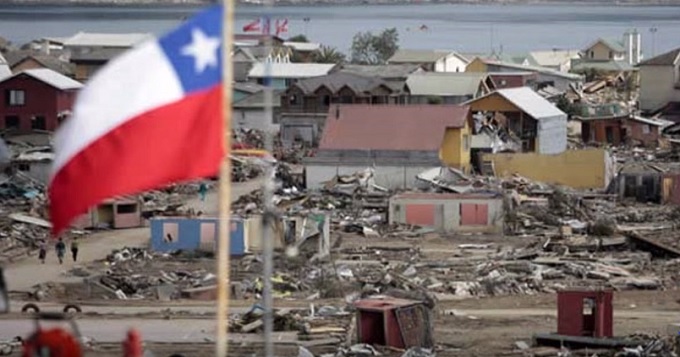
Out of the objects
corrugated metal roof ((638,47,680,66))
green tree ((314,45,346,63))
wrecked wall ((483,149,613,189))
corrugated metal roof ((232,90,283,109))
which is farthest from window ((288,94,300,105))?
green tree ((314,45,346,63))

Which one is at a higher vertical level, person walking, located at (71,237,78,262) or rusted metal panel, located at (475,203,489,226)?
rusted metal panel, located at (475,203,489,226)

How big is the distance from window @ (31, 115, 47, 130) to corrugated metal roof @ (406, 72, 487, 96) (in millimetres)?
10023

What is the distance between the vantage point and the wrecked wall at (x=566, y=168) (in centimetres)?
3822

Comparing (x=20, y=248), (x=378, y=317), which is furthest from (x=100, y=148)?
(x=20, y=248)

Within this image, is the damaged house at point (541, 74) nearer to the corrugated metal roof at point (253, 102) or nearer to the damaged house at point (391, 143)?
the corrugated metal roof at point (253, 102)

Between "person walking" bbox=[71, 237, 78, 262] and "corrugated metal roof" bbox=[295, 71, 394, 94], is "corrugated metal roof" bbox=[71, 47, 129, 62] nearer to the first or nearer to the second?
"corrugated metal roof" bbox=[295, 71, 394, 94]

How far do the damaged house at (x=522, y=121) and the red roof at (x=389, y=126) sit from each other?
2.94 metres

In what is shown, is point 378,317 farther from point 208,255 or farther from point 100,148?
point 100,148

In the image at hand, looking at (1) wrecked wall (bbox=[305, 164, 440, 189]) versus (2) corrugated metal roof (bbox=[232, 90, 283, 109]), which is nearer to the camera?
(1) wrecked wall (bbox=[305, 164, 440, 189])

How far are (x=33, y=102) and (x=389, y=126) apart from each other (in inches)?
412

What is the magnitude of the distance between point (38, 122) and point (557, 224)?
56.0 ft

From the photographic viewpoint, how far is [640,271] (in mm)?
26797

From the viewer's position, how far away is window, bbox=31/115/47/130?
44.8 m

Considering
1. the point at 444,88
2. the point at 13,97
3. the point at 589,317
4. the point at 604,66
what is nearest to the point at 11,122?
the point at 13,97
